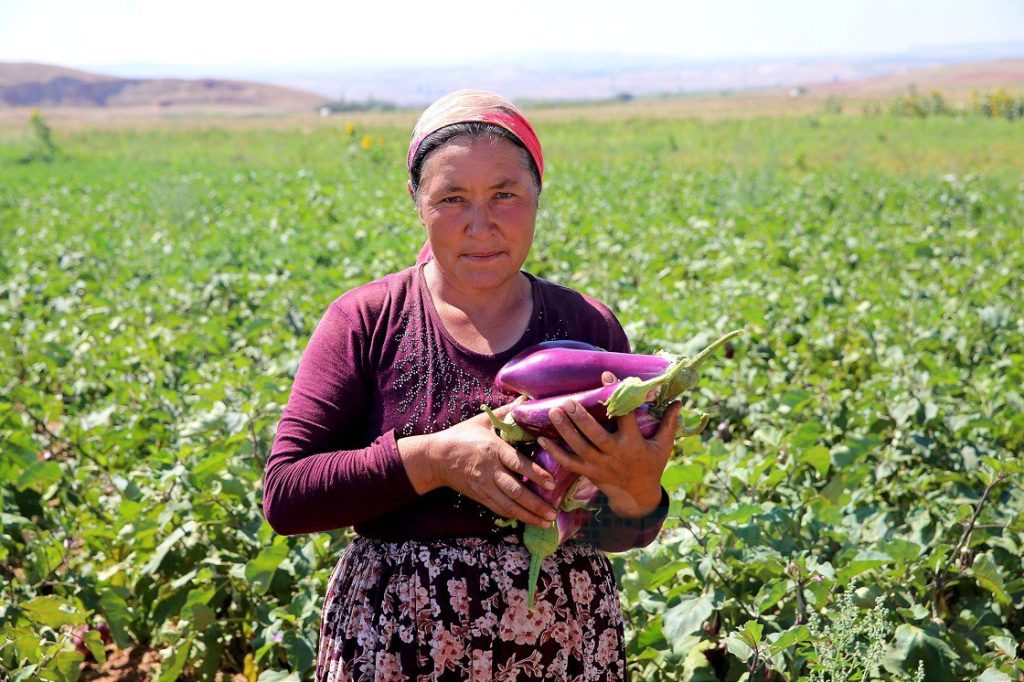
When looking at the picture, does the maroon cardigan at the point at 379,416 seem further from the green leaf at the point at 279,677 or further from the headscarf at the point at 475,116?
the green leaf at the point at 279,677

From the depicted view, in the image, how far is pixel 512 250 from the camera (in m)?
1.53

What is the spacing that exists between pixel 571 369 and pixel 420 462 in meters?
0.24

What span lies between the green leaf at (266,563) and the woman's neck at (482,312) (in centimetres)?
87

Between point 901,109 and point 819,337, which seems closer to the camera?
point 819,337

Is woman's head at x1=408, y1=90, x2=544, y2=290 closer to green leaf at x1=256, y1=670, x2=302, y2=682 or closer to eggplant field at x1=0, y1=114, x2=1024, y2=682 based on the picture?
eggplant field at x1=0, y1=114, x2=1024, y2=682

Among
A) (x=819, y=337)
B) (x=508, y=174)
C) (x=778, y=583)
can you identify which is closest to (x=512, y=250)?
(x=508, y=174)

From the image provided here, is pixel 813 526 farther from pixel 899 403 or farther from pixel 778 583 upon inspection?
pixel 899 403

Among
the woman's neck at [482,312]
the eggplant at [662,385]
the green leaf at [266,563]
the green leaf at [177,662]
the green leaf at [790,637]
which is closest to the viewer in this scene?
the eggplant at [662,385]

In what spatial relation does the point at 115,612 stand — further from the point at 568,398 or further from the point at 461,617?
the point at 568,398

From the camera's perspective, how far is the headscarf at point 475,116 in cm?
146

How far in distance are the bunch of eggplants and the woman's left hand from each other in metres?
0.02

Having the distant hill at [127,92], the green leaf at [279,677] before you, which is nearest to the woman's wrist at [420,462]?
the green leaf at [279,677]

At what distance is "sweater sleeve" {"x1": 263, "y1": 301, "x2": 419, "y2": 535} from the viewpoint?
4.62ft

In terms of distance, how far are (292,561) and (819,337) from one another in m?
2.77
